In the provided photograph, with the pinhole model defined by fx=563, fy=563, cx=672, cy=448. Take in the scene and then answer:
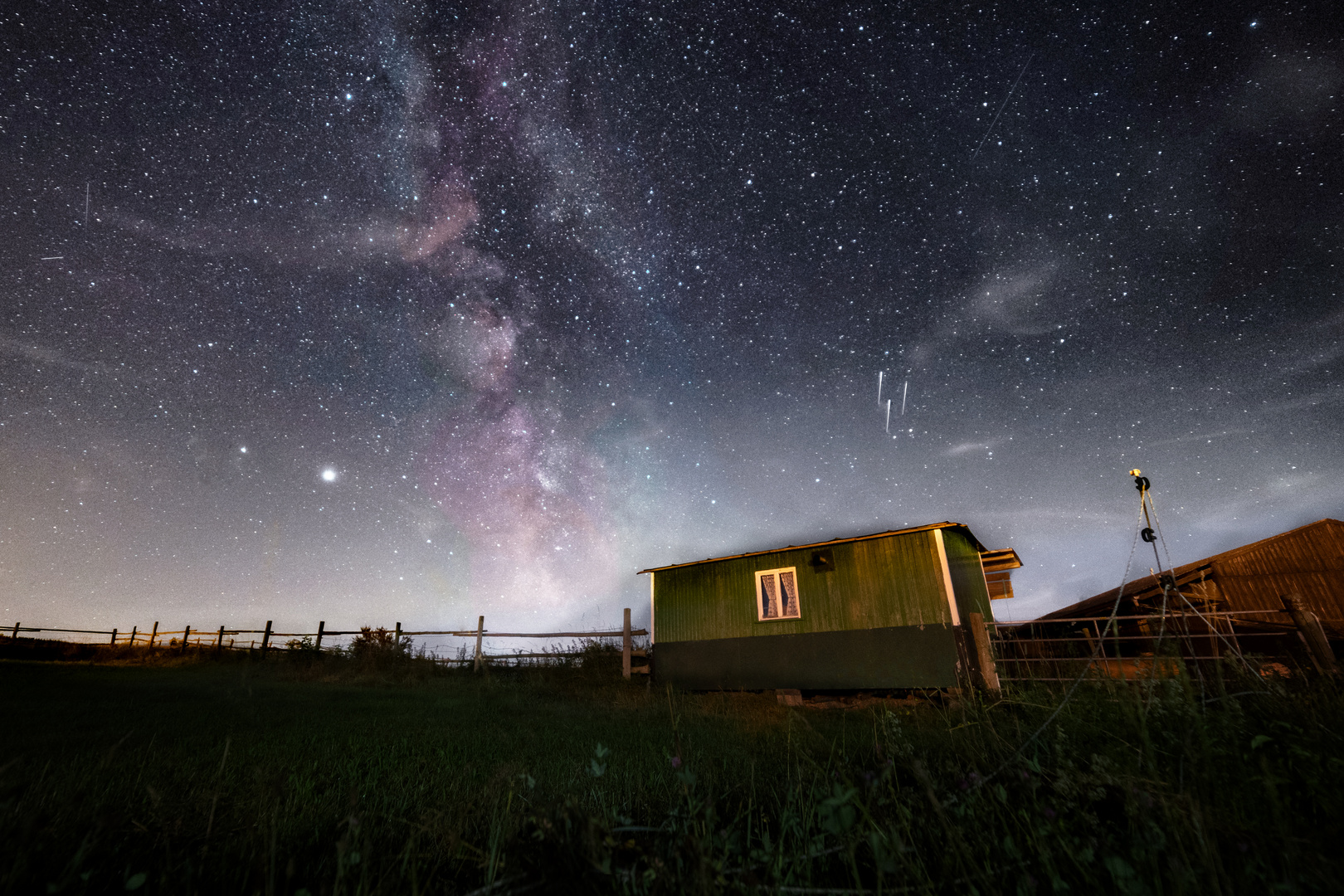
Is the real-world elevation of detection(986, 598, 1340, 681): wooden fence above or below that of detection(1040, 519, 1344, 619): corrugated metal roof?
below

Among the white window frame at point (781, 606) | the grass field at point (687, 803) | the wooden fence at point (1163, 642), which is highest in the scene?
the white window frame at point (781, 606)

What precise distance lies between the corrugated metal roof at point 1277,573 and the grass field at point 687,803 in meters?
13.4

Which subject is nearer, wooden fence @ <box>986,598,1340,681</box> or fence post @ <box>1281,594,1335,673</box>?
wooden fence @ <box>986,598,1340,681</box>

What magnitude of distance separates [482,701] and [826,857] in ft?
30.4

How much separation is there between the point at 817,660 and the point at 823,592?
1447mm

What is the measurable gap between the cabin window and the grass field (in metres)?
6.34

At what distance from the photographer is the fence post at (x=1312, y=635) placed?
6.02 m

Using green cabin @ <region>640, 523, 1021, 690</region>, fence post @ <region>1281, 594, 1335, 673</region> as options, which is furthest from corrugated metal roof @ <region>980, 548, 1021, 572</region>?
fence post @ <region>1281, 594, 1335, 673</region>

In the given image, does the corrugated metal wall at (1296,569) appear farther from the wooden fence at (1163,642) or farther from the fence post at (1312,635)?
the fence post at (1312,635)

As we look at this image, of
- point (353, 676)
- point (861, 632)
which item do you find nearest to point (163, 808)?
point (861, 632)

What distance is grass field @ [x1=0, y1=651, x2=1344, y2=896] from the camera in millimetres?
1628

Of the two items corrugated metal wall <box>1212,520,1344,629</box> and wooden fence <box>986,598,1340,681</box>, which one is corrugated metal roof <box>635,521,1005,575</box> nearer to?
wooden fence <box>986,598,1340,681</box>

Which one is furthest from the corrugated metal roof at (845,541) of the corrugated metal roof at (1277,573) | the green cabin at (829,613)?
the corrugated metal roof at (1277,573)

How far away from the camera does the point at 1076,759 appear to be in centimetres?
320
